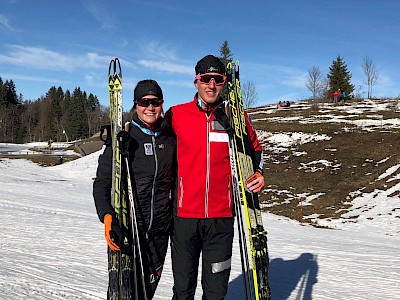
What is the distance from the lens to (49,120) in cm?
9569

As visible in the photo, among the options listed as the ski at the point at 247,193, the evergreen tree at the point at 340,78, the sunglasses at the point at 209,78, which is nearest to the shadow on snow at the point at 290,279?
the ski at the point at 247,193

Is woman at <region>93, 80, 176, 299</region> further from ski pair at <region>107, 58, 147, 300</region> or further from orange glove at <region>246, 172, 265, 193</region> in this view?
orange glove at <region>246, 172, 265, 193</region>

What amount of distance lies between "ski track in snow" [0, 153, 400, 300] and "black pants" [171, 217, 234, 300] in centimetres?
190

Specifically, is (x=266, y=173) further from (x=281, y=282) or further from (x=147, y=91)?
(x=147, y=91)

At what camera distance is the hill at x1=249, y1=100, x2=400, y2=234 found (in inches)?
612

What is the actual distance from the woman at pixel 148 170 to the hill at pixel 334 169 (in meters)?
11.7

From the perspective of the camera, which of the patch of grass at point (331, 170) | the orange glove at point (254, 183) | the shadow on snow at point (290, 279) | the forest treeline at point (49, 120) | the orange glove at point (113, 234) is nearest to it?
the orange glove at point (113, 234)

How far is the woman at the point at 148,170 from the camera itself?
10.2 feet

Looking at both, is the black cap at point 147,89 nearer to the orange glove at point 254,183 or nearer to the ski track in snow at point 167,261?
the orange glove at point 254,183

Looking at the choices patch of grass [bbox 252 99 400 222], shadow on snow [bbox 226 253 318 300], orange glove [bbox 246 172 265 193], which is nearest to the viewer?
orange glove [bbox 246 172 265 193]

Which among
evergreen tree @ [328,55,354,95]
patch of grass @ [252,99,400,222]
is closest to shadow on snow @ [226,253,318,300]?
patch of grass @ [252,99,400,222]

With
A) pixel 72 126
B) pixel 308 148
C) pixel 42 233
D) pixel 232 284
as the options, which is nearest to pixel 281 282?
pixel 232 284

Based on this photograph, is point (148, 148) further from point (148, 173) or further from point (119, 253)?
point (119, 253)

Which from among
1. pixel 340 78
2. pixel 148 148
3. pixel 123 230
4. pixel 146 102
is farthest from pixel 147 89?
pixel 340 78
